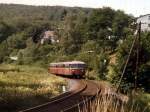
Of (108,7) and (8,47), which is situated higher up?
(108,7)

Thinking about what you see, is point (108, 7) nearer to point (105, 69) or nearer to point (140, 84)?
point (105, 69)

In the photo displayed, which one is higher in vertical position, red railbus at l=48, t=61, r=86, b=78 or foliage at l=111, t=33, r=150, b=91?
foliage at l=111, t=33, r=150, b=91

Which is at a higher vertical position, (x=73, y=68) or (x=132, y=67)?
(x=132, y=67)

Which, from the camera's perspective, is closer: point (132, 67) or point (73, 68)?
point (132, 67)

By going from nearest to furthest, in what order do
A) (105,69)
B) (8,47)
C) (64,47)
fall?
(105,69)
(64,47)
(8,47)

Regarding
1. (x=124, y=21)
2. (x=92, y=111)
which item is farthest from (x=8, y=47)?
(x=92, y=111)

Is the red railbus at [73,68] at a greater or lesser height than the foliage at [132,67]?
lesser

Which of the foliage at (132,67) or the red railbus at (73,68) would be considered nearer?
the foliage at (132,67)

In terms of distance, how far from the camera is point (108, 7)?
306 feet

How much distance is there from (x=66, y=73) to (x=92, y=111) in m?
43.1

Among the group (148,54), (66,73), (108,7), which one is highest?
(108,7)

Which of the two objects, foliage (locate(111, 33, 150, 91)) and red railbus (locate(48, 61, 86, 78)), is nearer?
foliage (locate(111, 33, 150, 91))

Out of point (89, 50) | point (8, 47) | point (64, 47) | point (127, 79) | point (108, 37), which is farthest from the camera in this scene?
point (8, 47)

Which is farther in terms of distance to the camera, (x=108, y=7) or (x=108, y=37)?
(x=108, y=7)
